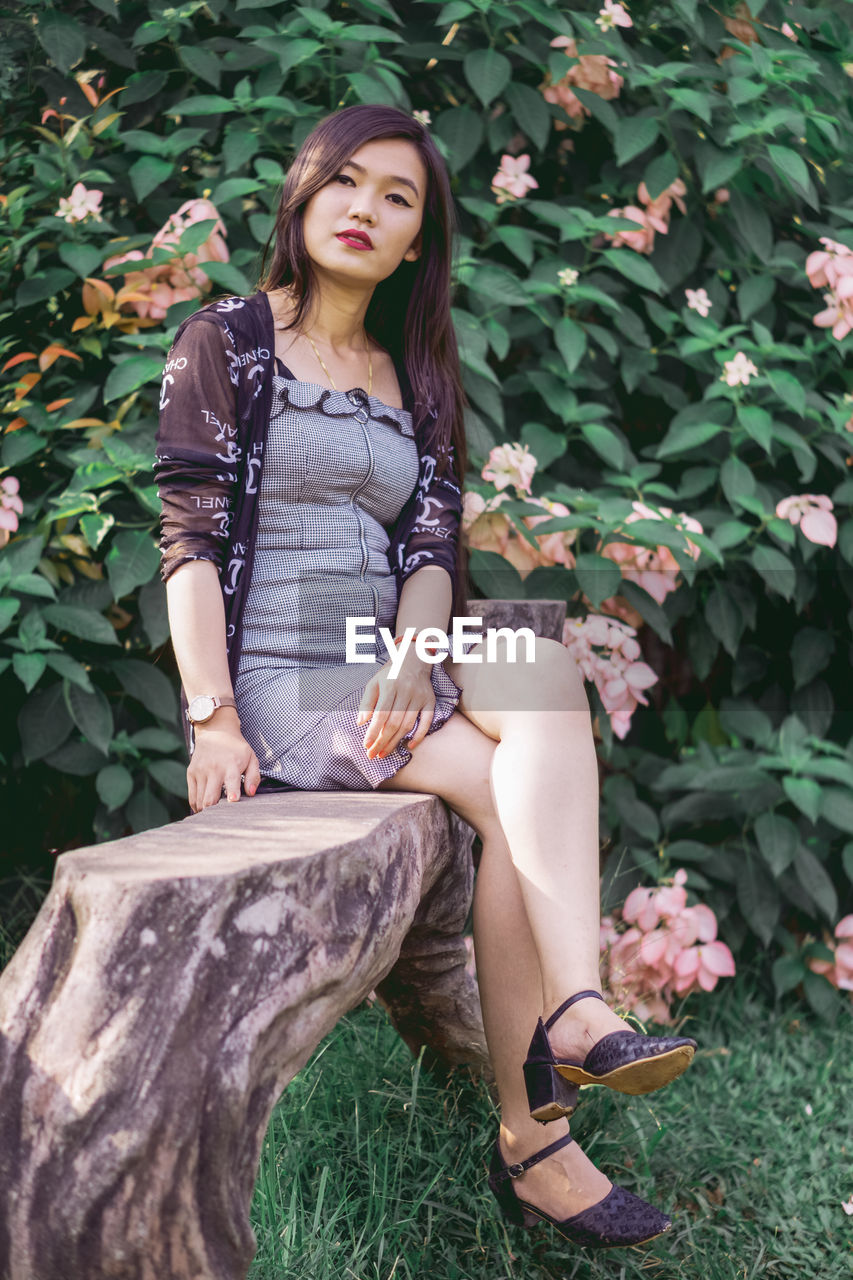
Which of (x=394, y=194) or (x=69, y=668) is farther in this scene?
(x=69, y=668)

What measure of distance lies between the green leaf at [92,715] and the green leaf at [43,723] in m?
0.03

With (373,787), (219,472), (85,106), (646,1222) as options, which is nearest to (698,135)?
(85,106)

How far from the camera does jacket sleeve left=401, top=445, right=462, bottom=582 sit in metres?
2.04

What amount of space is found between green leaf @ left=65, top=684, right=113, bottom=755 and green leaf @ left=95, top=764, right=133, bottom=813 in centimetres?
4

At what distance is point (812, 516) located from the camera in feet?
8.49

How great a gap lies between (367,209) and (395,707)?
807 mm

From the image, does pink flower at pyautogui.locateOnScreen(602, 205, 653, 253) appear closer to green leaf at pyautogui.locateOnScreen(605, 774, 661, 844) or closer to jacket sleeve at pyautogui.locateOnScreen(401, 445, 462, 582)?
jacket sleeve at pyautogui.locateOnScreen(401, 445, 462, 582)

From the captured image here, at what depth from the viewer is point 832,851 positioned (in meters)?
2.89

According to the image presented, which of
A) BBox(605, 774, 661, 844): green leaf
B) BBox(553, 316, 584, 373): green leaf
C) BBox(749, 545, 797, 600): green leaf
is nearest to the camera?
BBox(553, 316, 584, 373): green leaf

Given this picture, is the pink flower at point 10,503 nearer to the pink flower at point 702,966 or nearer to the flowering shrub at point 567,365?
the flowering shrub at point 567,365

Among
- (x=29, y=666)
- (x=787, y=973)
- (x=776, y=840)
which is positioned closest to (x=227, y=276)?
(x=29, y=666)

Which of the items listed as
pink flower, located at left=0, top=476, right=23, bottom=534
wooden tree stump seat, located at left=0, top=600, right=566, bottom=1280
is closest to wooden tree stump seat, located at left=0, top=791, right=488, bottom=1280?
wooden tree stump seat, located at left=0, top=600, right=566, bottom=1280

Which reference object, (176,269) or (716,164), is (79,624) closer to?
(176,269)

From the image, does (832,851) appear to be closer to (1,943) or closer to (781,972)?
(781,972)
